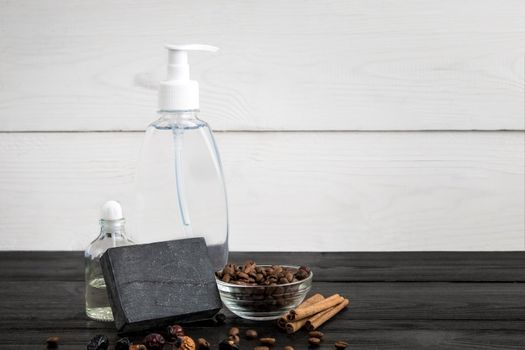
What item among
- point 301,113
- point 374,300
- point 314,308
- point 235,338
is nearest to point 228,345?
point 235,338

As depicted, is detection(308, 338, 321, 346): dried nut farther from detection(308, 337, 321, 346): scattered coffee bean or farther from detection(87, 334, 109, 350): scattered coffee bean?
detection(87, 334, 109, 350): scattered coffee bean

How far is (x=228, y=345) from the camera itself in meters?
0.75

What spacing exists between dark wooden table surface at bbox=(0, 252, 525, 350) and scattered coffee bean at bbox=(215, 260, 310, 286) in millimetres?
41

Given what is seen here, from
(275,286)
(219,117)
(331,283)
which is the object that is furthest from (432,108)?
(275,286)

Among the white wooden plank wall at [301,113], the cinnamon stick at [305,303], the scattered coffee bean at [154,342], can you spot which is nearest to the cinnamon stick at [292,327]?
the cinnamon stick at [305,303]

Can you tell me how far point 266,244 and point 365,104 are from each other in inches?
11.6

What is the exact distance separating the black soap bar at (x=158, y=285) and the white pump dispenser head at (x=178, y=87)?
0.16m

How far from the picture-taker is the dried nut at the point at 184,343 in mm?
744

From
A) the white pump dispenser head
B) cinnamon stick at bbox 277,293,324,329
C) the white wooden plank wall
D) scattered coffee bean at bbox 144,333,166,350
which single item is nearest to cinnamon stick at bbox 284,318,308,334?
cinnamon stick at bbox 277,293,324,329

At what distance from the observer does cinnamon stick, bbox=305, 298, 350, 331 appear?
819 millimetres

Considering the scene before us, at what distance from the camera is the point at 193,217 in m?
1.01

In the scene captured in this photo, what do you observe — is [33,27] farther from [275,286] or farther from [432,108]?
[275,286]

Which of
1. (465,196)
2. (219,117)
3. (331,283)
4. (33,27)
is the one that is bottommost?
(331,283)

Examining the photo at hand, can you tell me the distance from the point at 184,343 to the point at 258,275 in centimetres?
14
